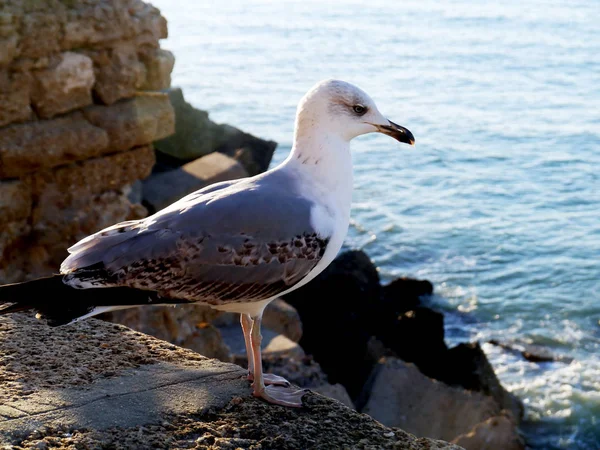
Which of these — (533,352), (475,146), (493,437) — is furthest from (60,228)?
(475,146)

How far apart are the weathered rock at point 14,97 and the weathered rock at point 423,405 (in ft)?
13.6

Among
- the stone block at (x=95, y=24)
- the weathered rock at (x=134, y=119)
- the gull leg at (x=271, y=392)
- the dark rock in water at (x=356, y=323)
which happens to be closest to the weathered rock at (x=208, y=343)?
→ the weathered rock at (x=134, y=119)

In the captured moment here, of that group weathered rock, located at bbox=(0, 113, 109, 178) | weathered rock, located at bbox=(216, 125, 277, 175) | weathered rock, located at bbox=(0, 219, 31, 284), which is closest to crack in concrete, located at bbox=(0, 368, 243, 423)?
weathered rock, located at bbox=(0, 113, 109, 178)

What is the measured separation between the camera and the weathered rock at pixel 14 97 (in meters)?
6.07

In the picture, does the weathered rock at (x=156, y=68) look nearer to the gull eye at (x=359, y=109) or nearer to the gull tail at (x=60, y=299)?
the gull eye at (x=359, y=109)

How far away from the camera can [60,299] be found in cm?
335

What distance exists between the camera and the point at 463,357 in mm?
9945

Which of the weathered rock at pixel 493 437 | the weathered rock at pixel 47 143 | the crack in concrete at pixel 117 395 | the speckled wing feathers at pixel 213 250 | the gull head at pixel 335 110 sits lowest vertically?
the weathered rock at pixel 493 437

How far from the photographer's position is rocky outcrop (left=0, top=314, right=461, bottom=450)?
302 cm

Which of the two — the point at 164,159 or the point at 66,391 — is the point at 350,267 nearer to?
the point at 164,159

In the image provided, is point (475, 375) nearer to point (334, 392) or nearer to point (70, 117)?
point (334, 392)

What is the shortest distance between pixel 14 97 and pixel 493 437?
16.8 feet

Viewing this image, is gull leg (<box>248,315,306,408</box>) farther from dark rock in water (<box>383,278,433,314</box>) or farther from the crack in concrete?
dark rock in water (<box>383,278,433,314</box>)

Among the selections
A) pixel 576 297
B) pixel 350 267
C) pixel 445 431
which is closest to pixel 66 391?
pixel 445 431
